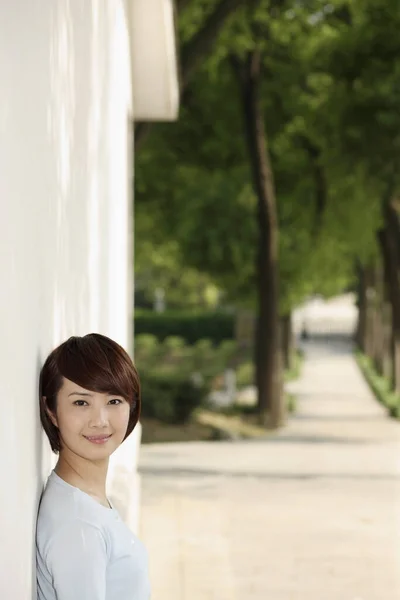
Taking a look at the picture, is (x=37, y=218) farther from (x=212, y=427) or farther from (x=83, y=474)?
(x=212, y=427)

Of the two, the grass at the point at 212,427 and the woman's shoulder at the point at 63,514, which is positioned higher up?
the woman's shoulder at the point at 63,514

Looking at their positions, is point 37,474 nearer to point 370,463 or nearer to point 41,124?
point 41,124

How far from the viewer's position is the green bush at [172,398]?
18859 millimetres

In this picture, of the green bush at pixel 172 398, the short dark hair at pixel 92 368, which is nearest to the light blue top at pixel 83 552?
the short dark hair at pixel 92 368

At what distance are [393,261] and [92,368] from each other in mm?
22669

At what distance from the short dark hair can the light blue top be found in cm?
27

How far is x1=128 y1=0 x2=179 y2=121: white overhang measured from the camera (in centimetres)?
912

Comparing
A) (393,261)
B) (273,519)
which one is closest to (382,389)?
(393,261)

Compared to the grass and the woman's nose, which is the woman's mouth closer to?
the woman's nose

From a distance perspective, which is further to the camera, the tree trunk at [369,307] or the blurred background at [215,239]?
the tree trunk at [369,307]

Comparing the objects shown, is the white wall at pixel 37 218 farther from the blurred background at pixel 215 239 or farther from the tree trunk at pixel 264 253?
the tree trunk at pixel 264 253

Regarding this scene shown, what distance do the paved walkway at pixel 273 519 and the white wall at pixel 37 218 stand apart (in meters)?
2.74

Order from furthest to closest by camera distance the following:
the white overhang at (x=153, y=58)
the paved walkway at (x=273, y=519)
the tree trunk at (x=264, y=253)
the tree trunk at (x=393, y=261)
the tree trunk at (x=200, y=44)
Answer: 1. the tree trunk at (x=393, y=261)
2. the tree trunk at (x=264, y=253)
3. the tree trunk at (x=200, y=44)
4. the white overhang at (x=153, y=58)
5. the paved walkway at (x=273, y=519)

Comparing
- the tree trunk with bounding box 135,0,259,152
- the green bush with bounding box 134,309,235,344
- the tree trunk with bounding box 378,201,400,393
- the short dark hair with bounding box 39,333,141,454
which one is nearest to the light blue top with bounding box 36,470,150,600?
the short dark hair with bounding box 39,333,141,454
